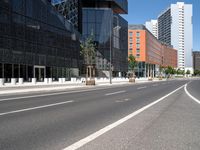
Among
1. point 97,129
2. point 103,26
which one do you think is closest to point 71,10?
Answer: point 103,26

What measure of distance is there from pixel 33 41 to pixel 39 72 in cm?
599

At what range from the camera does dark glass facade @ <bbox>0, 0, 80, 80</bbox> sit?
48531 mm

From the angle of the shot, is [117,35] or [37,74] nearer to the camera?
[37,74]

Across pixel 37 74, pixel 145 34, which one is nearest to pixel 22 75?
pixel 37 74

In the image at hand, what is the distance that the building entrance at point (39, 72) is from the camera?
57.2 meters

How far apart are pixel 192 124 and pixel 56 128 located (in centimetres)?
375

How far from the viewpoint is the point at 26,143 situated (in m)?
6.37

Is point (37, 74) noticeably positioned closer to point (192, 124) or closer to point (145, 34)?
point (192, 124)

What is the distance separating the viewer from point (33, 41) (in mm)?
55812

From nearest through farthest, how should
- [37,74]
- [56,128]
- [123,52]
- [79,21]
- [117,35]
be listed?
[56,128] → [37,74] → [79,21] → [117,35] → [123,52]

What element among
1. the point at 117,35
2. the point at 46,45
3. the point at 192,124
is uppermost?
the point at 117,35

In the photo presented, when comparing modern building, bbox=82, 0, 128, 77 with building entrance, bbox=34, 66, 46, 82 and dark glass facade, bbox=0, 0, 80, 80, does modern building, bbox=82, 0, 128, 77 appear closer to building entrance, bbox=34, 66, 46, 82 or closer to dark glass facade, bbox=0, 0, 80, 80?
dark glass facade, bbox=0, 0, 80, 80

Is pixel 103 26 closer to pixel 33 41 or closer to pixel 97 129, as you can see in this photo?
pixel 33 41

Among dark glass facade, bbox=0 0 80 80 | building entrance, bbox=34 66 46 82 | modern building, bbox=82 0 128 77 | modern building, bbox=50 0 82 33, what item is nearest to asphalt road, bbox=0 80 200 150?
dark glass facade, bbox=0 0 80 80
